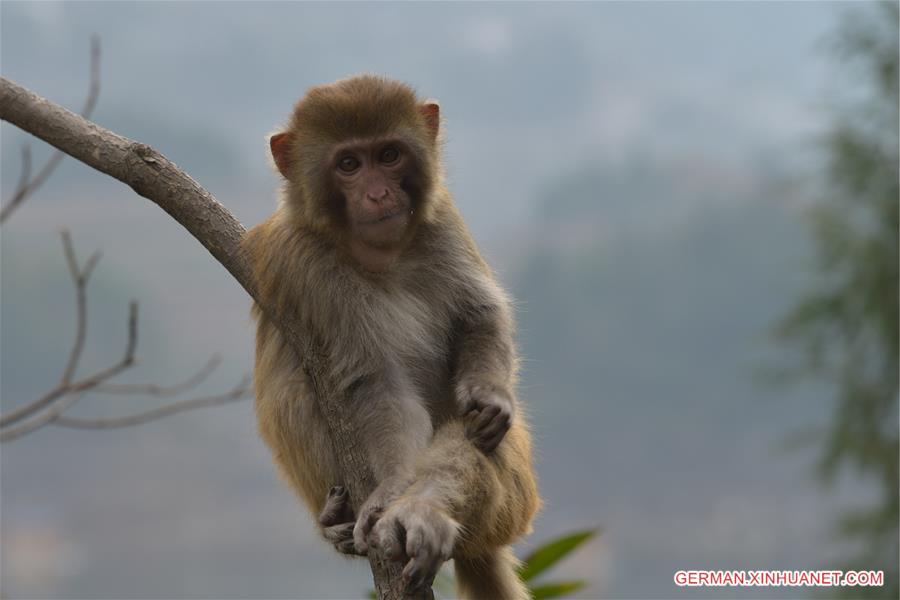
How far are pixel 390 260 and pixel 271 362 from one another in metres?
0.64

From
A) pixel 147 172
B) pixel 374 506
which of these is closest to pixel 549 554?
pixel 374 506

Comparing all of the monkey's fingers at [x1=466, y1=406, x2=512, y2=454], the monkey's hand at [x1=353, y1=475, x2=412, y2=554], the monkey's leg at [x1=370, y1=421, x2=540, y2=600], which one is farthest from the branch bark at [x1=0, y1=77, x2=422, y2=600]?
the monkey's fingers at [x1=466, y1=406, x2=512, y2=454]

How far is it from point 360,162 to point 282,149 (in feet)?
1.24

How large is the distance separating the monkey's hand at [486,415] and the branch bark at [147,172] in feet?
1.39

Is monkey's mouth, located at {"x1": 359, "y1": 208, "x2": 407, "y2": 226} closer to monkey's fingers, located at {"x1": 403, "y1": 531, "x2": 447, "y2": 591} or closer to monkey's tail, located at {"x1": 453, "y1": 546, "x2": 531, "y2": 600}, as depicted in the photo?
monkey's fingers, located at {"x1": 403, "y1": 531, "x2": 447, "y2": 591}

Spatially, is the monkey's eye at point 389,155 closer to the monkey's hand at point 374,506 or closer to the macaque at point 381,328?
the macaque at point 381,328

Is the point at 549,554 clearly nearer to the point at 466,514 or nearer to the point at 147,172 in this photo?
the point at 466,514

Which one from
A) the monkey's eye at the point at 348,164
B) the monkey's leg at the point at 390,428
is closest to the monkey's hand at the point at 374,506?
the monkey's leg at the point at 390,428

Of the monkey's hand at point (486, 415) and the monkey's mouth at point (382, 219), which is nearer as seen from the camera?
the monkey's hand at point (486, 415)

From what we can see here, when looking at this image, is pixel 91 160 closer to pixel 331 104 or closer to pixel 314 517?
pixel 331 104

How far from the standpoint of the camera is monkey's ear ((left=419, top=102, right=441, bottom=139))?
4.45 metres

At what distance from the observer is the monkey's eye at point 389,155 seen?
419 centimetres

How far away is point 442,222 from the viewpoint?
179 inches

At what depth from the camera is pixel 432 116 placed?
4.51 m
